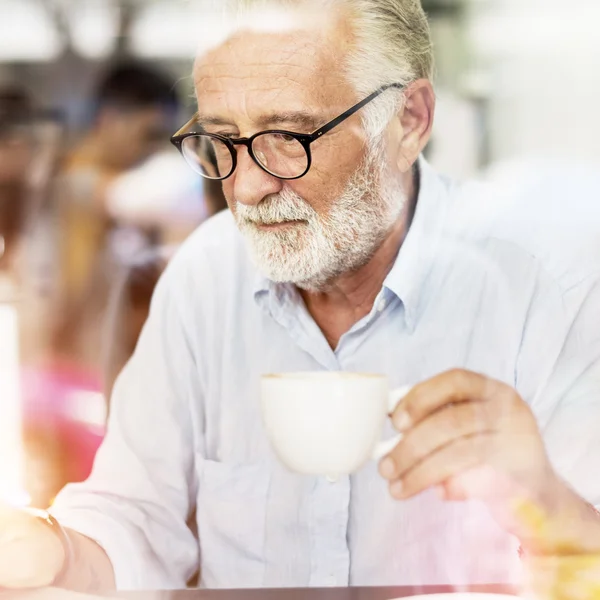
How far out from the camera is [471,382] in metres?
0.78

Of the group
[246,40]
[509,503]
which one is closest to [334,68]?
[246,40]

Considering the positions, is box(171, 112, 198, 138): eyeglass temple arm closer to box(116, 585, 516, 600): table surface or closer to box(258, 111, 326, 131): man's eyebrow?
box(258, 111, 326, 131): man's eyebrow

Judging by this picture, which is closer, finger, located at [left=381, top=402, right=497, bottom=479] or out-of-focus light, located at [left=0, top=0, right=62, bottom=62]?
finger, located at [left=381, top=402, right=497, bottom=479]

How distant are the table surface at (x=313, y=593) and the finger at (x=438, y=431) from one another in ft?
0.43

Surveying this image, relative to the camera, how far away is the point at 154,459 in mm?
892

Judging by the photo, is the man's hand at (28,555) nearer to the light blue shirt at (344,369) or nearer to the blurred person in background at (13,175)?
the light blue shirt at (344,369)

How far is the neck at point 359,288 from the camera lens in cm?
84

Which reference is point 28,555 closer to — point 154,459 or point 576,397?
point 154,459

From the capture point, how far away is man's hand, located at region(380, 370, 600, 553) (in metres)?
0.73

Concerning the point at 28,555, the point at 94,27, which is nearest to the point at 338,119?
the point at 94,27

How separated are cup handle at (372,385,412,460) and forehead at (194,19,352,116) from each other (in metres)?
0.27

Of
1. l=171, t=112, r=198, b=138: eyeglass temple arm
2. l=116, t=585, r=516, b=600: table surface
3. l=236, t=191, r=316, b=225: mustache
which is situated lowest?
l=116, t=585, r=516, b=600: table surface

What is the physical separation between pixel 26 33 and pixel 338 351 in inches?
17.0

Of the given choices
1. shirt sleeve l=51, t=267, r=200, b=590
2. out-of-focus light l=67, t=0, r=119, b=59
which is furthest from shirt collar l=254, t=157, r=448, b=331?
out-of-focus light l=67, t=0, r=119, b=59
